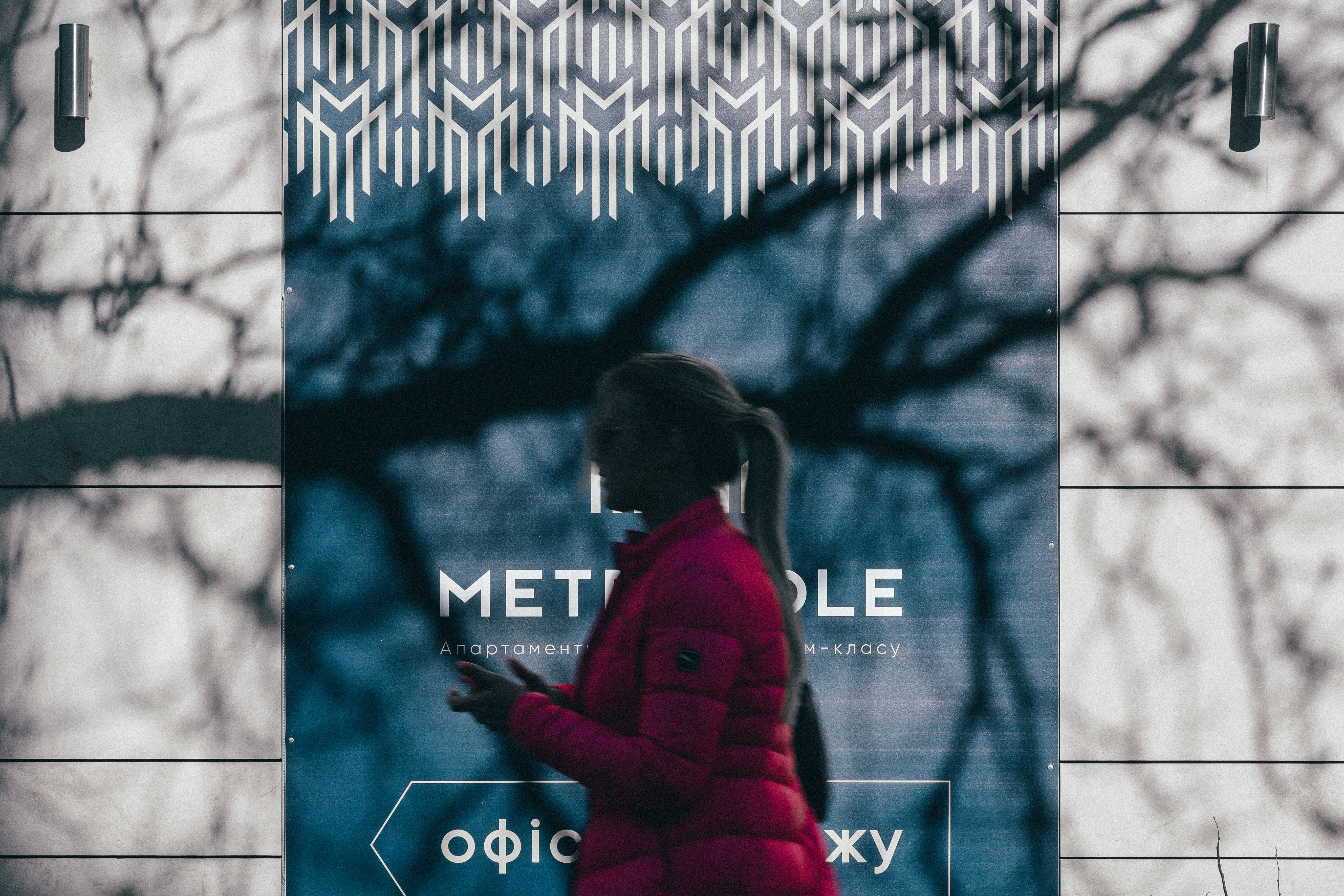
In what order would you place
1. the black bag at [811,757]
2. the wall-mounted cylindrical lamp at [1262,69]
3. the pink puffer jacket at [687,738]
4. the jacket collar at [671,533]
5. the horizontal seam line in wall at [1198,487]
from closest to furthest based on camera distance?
the pink puffer jacket at [687,738] → the jacket collar at [671,533] → the black bag at [811,757] → the wall-mounted cylindrical lamp at [1262,69] → the horizontal seam line in wall at [1198,487]

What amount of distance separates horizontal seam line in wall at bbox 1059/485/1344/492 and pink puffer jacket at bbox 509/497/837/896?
2314mm

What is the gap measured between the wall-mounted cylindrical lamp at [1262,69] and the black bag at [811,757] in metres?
2.87

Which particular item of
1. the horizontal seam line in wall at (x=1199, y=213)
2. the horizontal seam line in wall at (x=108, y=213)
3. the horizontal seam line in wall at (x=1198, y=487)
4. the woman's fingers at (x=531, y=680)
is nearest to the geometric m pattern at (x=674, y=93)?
the horizontal seam line in wall at (x=1199, y=213)

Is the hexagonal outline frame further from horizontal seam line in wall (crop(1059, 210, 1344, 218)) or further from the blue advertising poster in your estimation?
horizontal seam line in wall (crop(1059, 210, 1344, 218))

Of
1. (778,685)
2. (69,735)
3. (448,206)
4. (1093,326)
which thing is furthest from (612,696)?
(69,735)

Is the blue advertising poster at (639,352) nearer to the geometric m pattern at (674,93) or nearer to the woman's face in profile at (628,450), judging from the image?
the geometric m pattern at (674,93)

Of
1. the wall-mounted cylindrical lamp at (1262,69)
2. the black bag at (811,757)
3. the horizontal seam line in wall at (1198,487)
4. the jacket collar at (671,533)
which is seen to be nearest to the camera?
the jacket collar at (671,533)

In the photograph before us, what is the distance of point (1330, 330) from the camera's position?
12.4ft

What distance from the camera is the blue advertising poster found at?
3762 mm

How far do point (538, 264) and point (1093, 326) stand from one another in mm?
1969

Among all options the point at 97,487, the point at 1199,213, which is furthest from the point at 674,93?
the point at 97,487

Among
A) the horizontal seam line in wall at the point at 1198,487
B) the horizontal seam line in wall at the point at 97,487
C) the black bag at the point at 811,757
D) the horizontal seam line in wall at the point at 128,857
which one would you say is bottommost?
the horizontal seam line in wall at the point at 128,857

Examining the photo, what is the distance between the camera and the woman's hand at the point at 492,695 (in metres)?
1.88

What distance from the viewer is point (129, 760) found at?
12.5 feet
